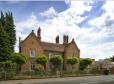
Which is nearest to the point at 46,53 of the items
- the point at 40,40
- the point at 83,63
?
the point at 40,40

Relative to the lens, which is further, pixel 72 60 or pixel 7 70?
pixel 72 60

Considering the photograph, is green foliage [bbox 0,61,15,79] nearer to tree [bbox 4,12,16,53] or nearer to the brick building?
tree [bbox 4,12,16,53]

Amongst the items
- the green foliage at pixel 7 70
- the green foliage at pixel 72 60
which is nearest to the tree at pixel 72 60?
the green foliage at pixel 72 60

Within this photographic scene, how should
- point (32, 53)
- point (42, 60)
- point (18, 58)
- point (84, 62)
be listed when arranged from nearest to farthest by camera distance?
point (18, 58), point (42, 60), point (32, 53), point (84, 62)

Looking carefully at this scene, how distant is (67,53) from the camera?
78.6 meters

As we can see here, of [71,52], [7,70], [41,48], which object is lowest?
[7,70]

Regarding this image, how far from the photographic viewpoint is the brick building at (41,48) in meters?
70.3

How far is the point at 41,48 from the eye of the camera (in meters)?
72.9

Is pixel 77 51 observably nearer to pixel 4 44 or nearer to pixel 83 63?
pixel 83 63

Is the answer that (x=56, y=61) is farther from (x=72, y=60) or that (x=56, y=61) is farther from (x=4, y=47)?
(x=4, y=47)

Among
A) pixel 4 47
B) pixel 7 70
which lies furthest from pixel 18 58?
pixel 7 70

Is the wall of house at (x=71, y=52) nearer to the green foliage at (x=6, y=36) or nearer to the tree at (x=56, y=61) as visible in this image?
the tree at (x=56, y=61)

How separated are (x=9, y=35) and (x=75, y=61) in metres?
18.7

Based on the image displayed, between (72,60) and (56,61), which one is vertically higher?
(72,60)
